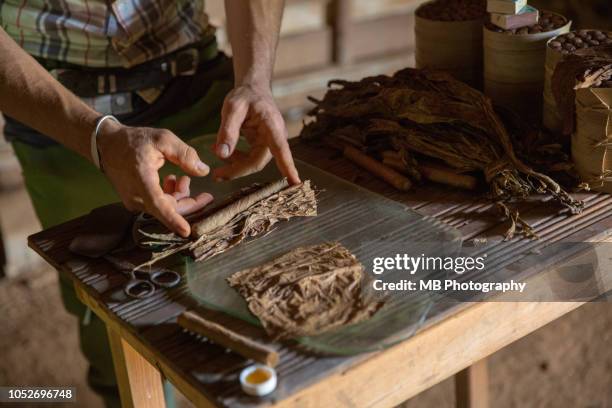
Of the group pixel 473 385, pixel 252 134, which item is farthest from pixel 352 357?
pixel 473 385

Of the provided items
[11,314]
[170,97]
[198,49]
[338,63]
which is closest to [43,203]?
[170,97]

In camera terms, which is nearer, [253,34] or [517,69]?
[517,69]

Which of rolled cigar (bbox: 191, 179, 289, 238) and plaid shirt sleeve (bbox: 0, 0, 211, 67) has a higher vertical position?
plaid shirt sleeve (bbox: 0, 0, 211, 67)

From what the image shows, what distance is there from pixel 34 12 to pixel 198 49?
443 millimetres

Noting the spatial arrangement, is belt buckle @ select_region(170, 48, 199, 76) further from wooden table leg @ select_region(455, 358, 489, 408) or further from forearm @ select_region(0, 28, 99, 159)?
wooden table leg @ select_region(455, 358, 489, 408)

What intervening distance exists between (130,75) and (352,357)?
1166mm

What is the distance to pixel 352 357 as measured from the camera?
1.17 m

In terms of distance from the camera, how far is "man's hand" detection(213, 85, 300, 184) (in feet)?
5.08

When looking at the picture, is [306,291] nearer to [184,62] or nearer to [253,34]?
[253,34]

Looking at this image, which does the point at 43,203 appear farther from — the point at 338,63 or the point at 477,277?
the point at 338,63

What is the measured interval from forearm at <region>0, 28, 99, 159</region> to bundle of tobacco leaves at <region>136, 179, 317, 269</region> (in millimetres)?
267

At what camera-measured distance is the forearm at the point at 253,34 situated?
178 centimetres

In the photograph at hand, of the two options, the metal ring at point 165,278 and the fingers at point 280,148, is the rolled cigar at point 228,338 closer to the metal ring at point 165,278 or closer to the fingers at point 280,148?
the metal ring at point 165,278

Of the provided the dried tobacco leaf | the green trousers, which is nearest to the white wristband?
the dried tobacco leaf
